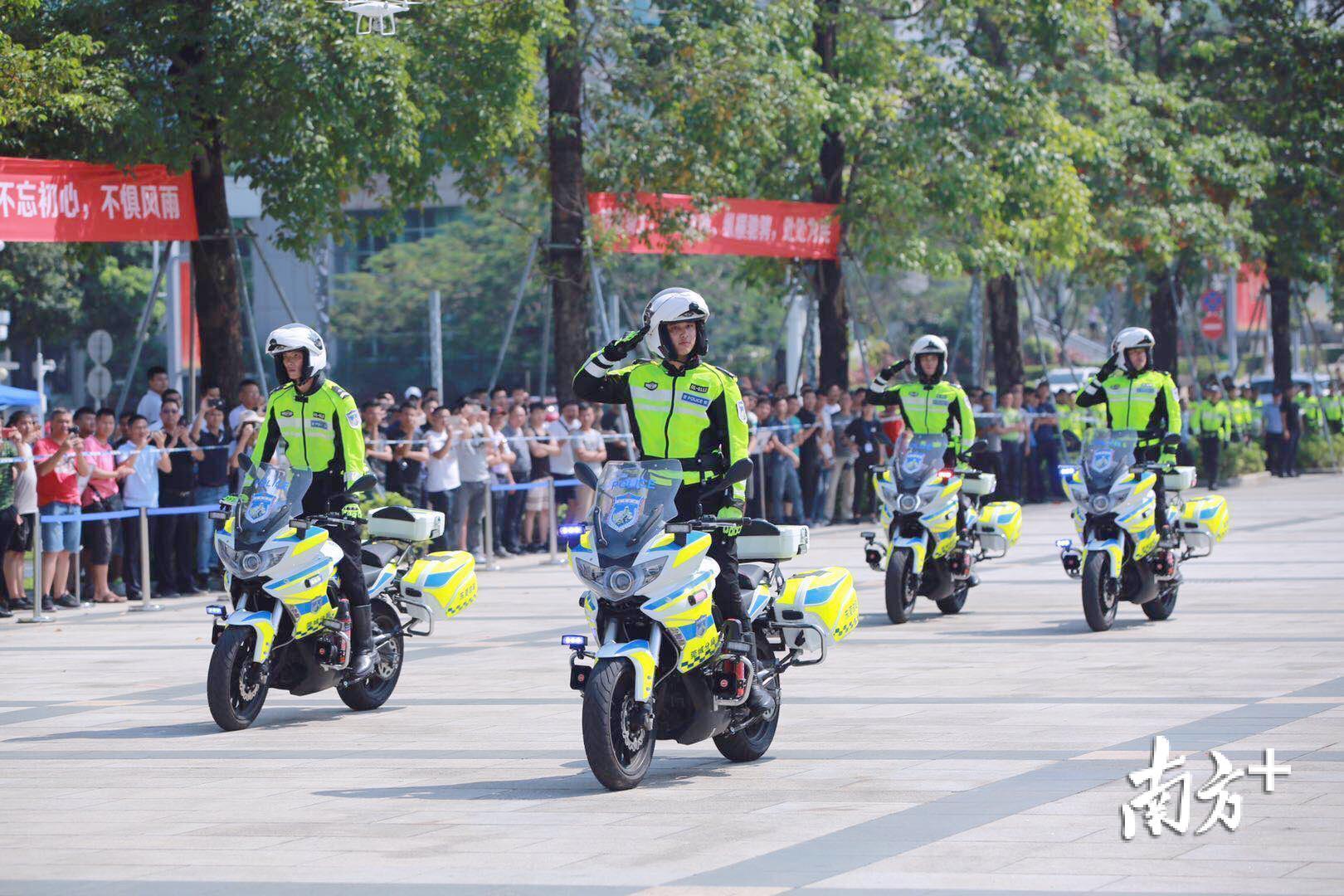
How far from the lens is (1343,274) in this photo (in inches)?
1505

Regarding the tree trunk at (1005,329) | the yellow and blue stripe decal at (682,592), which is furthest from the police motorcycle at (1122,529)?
the tree trunk at (1005,329)

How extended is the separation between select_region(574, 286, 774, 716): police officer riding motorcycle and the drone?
10.3 m

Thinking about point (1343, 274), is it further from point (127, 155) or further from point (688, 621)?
point (688, 621)

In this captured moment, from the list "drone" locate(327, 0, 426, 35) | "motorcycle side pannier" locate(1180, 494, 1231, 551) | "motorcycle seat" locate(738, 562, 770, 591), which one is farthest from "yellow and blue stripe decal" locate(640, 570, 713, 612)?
"drone" locate(327, 0, 426, 35)

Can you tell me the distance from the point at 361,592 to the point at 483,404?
11.1m

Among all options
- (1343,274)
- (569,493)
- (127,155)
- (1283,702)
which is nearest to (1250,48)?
(1343,274)

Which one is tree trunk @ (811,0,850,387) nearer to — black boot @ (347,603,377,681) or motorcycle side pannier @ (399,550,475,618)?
motorcycle side pannier @ (399,550,475,618)

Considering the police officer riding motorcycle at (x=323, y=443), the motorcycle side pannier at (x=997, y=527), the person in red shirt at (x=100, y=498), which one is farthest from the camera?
the person in red shirt at (x=100, y=498)

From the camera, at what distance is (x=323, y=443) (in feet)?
35.4

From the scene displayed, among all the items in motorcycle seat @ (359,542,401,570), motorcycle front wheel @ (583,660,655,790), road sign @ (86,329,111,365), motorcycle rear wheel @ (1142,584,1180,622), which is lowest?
motorcycle rear wheel @ (1142,584,1180,622)

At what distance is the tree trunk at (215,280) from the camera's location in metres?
20.6

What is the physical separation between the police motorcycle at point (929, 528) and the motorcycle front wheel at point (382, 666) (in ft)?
15.6

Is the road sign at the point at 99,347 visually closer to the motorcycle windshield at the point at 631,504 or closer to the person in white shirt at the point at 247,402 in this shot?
the person in white shirt at the point at 247,402

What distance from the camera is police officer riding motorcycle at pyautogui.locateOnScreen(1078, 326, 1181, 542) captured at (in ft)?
48.6
